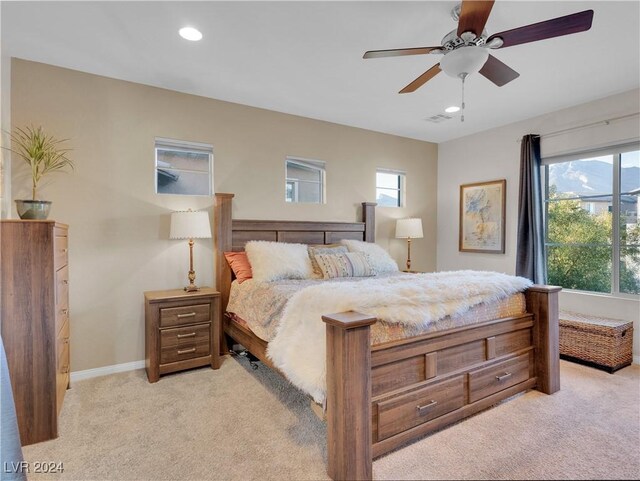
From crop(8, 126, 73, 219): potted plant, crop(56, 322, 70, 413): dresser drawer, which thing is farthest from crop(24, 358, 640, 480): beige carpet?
crop(8, 126, 73, 219): potted plant

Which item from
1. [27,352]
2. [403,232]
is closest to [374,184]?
[403,232]

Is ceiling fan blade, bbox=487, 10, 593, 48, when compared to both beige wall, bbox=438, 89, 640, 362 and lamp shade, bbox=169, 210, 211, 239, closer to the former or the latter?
beige wall, bbox=438, 89, 640, 362

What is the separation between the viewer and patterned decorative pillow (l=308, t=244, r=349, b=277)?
3.52 meters

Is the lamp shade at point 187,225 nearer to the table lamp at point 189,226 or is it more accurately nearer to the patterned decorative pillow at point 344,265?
the table lamp at point 189,226

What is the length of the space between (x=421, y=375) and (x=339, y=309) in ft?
2.22

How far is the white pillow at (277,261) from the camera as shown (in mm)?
3207

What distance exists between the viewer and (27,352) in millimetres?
2084

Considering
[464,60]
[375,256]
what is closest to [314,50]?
[464,60]

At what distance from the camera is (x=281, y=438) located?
2100 mm

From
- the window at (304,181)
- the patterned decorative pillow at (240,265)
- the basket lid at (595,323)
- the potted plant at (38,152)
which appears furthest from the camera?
the window at (304,181)

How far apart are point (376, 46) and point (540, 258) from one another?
3.09 meters

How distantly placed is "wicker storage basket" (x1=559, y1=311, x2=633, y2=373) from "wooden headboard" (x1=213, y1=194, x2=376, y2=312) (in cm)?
238

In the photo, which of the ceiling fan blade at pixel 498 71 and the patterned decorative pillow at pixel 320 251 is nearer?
the ceiling fan blade at pixel 498 71

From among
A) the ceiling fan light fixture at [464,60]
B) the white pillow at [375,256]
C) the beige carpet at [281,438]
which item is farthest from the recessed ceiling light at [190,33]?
the beige carpet at [281,438]
